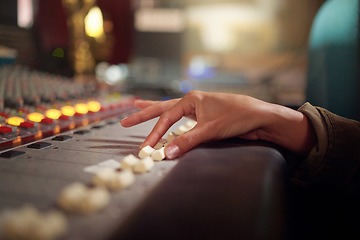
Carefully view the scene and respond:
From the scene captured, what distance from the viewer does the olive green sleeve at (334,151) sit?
2.10 feet

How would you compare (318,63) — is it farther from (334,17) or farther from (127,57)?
(127,57)

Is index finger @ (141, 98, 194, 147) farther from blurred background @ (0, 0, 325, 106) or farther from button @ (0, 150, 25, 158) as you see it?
blurred background @ (0, 0, 325, 106)

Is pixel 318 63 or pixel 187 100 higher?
pixel 318 63

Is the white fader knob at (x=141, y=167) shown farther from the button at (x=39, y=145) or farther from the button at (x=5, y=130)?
the button at (x=5, y=130)

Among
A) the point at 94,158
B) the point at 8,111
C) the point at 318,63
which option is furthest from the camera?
the point at 318,63

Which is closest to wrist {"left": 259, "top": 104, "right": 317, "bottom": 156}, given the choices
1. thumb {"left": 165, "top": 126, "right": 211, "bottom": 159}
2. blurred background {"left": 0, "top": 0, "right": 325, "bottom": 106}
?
thumb {"left": 165, "top": 126, "right": 211, "bottom": 159}

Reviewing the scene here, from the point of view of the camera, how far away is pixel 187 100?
707mm

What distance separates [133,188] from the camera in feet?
1.29

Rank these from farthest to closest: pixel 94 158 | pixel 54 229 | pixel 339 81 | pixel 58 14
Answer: pixel 58 14 → pixel 339 81 → pixel 94 158 → pixel 54 229

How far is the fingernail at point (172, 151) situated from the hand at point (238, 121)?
6 cm

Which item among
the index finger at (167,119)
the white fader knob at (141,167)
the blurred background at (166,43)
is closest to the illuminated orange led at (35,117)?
the index finger at (167,119)

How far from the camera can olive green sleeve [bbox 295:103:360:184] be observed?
25.2 inches

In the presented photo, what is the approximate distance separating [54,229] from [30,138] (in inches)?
17.3

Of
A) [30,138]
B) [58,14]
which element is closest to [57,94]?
[30,138]
